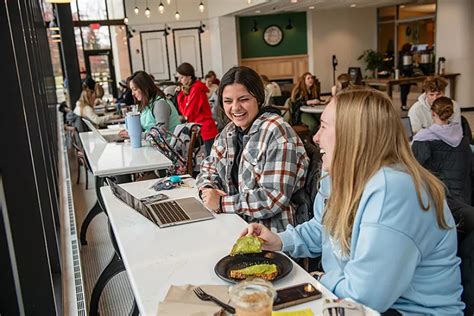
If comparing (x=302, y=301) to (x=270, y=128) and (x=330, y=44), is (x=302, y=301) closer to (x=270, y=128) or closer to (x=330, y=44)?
(x=270, y=128)

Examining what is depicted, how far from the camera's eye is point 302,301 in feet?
4.36

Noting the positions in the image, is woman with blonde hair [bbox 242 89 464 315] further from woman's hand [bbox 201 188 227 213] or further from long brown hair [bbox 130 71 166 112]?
long brown hair [bbox 130 71 166 112]

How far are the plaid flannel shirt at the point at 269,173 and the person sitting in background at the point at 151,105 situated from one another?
215cm

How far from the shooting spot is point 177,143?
414 cm

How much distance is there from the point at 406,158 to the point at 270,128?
92cm

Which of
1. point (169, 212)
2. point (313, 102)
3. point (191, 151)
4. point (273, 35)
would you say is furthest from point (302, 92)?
point (273, 35)

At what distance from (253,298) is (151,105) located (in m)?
3.54

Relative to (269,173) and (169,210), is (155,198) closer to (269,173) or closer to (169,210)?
(169,210)

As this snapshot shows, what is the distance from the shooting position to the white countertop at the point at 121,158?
3.31m

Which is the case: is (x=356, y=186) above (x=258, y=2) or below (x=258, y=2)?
below

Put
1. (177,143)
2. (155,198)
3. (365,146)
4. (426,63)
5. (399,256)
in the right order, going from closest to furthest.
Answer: (399,256)
(365,146)
(155,198)
(177,143)
(426,63)

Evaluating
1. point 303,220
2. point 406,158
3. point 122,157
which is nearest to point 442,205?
point 406,158

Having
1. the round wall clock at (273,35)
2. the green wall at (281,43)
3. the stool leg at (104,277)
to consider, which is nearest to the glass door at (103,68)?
the green wall at (281,43)

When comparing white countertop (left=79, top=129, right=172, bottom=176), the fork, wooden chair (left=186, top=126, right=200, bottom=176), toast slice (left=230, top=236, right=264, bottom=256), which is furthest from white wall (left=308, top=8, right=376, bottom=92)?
the fork
